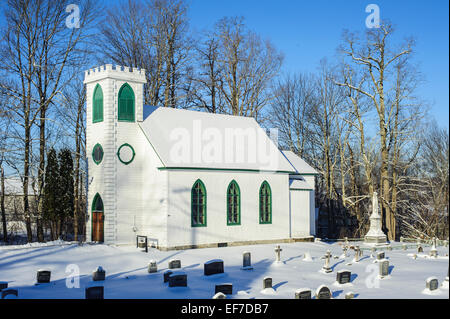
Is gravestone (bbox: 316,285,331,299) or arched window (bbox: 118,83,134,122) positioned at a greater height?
arched window (bbox: 118,83,134,122)

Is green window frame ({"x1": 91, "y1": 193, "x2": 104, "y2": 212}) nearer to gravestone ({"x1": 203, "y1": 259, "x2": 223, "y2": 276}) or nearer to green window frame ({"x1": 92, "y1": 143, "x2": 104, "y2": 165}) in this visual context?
green window frame ({"x1": 92, "y1": 143, "x2": 104, "y2": 165})

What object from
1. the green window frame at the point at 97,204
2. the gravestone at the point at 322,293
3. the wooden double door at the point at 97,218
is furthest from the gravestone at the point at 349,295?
the green window frame at the point at 97,204

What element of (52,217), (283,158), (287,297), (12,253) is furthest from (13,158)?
(287,297)

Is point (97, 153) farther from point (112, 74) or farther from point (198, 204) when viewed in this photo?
point (198, 204)

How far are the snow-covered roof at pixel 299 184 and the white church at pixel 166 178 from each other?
1.58 meters

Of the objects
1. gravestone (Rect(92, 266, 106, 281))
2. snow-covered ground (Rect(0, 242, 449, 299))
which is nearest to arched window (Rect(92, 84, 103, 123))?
snow-covered ground (Rect(0, 242, 449, 299))

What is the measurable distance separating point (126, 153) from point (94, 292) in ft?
43.5

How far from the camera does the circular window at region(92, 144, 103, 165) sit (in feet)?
87.7

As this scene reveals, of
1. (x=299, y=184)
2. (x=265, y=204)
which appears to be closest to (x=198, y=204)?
(x=265, y=204)

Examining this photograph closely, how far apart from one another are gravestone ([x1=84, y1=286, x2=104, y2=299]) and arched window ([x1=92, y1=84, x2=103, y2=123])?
46.9ft

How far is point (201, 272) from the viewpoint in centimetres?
1964

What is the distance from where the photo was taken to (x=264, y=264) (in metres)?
22.1

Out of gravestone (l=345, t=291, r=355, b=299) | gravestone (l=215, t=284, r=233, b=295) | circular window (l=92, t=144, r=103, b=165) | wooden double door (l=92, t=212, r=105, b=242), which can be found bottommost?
gravestone (l=345, t=291, r=355, b=299)
